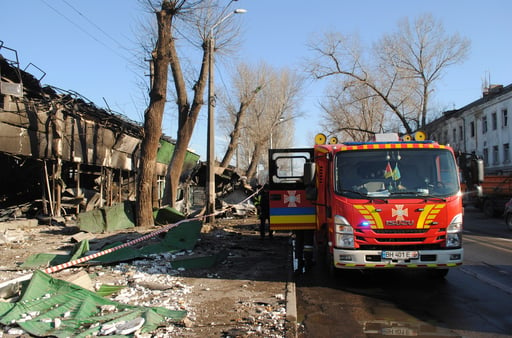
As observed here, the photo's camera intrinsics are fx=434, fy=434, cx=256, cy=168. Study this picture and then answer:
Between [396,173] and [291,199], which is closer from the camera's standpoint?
[396,173]

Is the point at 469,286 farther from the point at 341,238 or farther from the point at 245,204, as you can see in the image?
the point at 245,204

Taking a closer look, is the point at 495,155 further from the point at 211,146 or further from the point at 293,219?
the point at 293,219

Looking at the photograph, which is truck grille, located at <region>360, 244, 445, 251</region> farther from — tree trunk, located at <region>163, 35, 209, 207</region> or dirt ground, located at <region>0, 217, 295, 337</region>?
tree trunk, located at <region>163, 35, 209, 207</region>

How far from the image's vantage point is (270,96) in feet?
147

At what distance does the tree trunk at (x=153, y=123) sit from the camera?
1311cm

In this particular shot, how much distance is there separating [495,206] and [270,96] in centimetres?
2634

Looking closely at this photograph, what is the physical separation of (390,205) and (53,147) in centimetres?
1223

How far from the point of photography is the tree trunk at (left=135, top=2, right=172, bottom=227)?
13.1 metres

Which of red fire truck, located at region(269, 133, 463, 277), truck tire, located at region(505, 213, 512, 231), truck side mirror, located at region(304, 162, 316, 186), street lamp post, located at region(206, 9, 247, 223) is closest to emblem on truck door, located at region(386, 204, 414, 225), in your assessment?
red fire truck, located at region(269, 133, 463, 277)

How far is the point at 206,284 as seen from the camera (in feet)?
23.3

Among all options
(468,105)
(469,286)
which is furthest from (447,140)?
(469,286)

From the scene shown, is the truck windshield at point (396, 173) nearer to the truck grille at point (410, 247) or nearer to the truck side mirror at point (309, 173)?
the truck side mirror at point (309, 173)

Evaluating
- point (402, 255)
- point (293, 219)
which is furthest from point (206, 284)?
point (402, 255)

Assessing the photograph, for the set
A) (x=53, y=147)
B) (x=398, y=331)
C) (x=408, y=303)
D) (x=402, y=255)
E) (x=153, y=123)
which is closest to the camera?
(x=398, y=331)
